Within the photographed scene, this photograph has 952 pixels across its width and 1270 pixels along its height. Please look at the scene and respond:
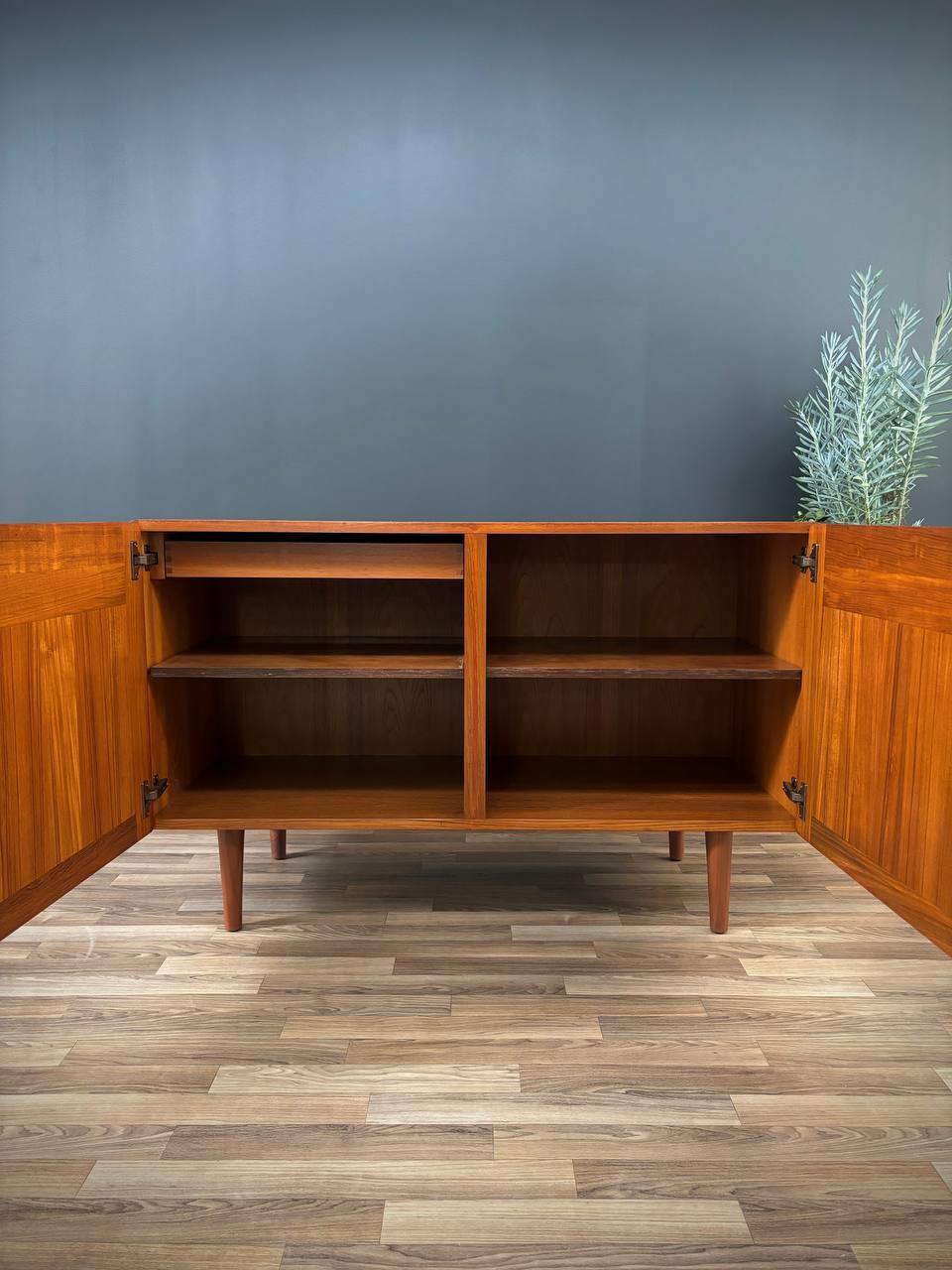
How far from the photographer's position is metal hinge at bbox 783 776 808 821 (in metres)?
1.28

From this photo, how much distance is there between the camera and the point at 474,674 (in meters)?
1.28

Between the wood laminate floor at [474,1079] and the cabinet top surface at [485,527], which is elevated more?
the cabinet top surface at [485,527]

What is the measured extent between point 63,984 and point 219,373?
4.69 feet

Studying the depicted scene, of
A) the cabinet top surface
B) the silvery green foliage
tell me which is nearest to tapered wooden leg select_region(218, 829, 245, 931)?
the cabinet top surface

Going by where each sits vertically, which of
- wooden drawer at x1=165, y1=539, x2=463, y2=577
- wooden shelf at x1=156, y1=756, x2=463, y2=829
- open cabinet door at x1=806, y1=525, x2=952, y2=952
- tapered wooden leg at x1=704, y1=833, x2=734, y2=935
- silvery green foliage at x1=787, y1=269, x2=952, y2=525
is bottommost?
tapered wooden leg at x1=704, y1=833, x2=734, y2=935

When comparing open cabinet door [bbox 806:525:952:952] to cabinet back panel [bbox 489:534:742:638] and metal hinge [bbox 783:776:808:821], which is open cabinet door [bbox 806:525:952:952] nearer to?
metal hinge [bbox 783:776:808:821]

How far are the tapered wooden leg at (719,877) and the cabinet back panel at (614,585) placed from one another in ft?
1.32

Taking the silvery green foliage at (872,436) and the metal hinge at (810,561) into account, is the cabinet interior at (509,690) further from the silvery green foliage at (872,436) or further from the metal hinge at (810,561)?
the silvery green foliage at (872,436)

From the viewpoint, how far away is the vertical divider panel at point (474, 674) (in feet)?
4.13

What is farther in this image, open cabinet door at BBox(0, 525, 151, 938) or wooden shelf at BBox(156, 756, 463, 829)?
wooden shelf at BBox(156, 756, 463, 829)

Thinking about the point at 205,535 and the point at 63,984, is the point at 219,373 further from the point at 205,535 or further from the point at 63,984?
the point at 63,984

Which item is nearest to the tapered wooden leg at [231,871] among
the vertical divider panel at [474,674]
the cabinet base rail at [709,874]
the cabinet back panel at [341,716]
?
the cabinet base rail at [709,874]

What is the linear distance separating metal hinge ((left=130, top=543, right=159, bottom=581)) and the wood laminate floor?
25.1 inches

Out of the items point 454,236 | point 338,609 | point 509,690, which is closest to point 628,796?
point 509,690
